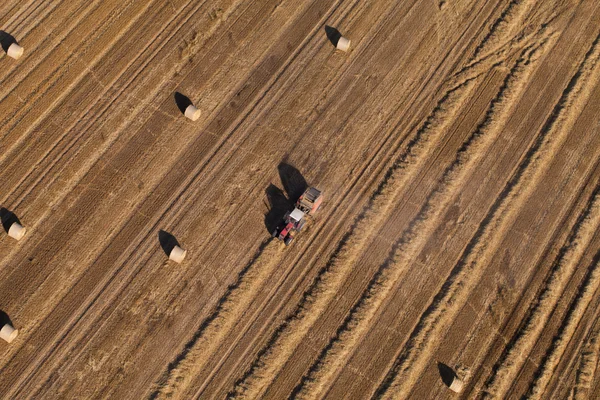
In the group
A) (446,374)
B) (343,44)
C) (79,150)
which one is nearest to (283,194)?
(343,44)

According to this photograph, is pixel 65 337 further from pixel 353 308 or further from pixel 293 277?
pixel 353 308

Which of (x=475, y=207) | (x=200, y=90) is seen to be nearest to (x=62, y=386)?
(x=200, y=90)

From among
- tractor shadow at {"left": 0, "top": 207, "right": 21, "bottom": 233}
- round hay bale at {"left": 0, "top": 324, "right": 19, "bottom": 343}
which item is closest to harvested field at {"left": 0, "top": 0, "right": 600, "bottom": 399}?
tractor shadow at {"left": 0, "top": 207, "right": 21, "bottom": 233}

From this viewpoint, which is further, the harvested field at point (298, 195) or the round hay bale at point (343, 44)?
the round hay bale at point (343, 44)

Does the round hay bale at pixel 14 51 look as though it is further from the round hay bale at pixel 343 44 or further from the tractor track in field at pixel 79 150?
the round hay bale at pixel 343 44

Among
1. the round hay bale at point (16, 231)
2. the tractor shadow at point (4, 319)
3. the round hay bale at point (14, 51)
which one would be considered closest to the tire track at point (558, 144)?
the tractor shadow at point (4, 319)

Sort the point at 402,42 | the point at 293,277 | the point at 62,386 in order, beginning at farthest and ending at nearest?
the point at 402,42 < the point at 293,277 < the point at 62,386
